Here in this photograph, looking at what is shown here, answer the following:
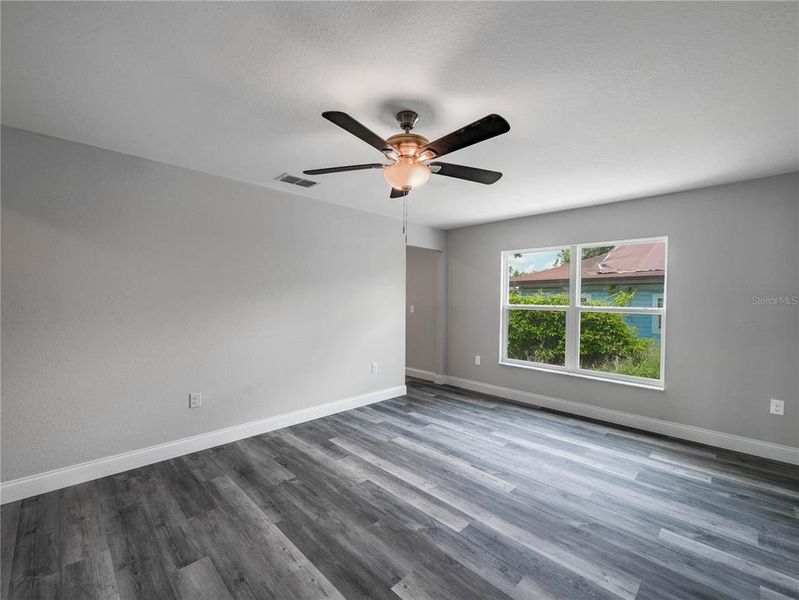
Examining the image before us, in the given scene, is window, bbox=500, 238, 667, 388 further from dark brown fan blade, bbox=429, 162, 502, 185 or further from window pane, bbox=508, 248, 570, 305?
dark brown fan blade, bbox=429, 162, 502, 185

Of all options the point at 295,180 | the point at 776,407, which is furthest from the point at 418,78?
the point at 776,407

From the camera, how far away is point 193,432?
10.2 ft

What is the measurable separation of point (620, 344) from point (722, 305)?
99cm

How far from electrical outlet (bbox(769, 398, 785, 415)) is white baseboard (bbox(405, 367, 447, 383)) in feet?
11.7

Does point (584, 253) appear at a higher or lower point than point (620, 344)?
higher

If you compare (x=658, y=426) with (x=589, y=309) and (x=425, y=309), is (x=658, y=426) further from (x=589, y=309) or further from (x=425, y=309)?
(x=425, y=309)

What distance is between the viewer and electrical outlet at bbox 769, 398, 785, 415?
9.91ft

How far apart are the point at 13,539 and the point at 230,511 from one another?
3.63ft

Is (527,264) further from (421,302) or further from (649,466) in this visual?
(649,466)

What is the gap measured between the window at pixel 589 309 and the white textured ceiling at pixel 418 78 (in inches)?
51.5

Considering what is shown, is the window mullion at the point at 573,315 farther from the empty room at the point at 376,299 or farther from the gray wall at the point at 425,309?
the gray wall at the point at 425,309

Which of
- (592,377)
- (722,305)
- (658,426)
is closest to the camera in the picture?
(722,305)

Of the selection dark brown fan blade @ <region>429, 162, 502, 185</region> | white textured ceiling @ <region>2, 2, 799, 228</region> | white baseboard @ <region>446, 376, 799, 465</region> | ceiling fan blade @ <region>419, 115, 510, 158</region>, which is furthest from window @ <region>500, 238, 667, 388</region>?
ceiling fan blade @ <region>419, 115, 510, 158</region>
